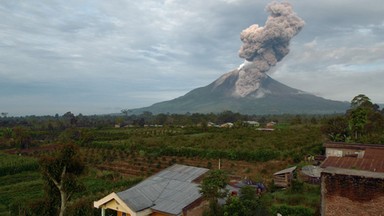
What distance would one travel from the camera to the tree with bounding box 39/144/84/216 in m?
11.7

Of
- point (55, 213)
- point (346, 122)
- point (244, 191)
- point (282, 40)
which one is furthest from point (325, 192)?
point (282, 40)

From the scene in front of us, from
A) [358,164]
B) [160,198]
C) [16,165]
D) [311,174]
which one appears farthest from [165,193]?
[16,165]

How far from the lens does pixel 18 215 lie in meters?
15.5

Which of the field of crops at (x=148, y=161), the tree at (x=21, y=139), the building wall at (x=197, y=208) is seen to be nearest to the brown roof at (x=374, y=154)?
the field of crops at (x=148, y=161)

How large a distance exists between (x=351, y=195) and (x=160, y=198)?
18.9ft

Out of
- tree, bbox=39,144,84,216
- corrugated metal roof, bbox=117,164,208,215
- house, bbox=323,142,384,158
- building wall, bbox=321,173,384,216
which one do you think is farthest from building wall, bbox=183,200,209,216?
house, bbox=323,142,384,158

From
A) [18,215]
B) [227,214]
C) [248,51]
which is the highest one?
[248,51]

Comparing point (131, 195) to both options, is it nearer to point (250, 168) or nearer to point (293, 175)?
point (293, 175)

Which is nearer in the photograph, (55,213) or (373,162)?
(55,213)

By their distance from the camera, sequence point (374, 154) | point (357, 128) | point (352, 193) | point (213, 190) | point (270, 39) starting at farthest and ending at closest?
1. point (270, 39)
2. point (357, 128)
3. point (374, 154)
4. point (213, 190)
5. point (352, 193)

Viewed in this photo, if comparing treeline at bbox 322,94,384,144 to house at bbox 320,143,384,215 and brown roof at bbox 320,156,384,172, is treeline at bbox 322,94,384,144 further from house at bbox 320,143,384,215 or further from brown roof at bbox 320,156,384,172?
house at bbox 320,143,384,215

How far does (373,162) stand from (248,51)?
103882 mm

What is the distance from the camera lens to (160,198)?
10.7m

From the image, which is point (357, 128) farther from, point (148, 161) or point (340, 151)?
point (148, 161)
